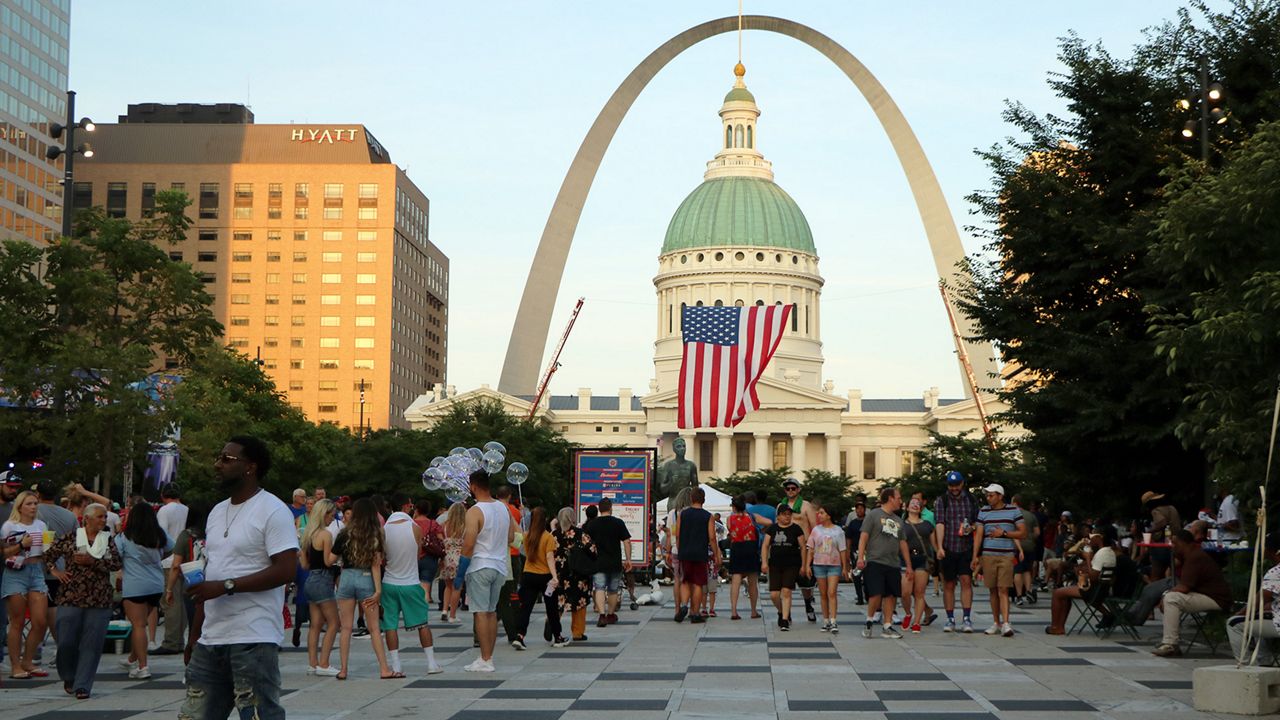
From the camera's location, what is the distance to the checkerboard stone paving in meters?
13.2

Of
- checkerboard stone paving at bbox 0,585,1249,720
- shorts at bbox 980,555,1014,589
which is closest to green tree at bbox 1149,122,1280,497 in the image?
checkerboard stone paving at bbox 0,585,1249,720

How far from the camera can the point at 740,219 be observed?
150 meters

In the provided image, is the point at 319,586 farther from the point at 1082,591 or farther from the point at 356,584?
the point at 1082,591

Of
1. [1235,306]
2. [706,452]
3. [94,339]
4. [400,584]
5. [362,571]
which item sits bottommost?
[400,584]

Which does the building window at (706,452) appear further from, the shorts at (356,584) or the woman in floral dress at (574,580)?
the shorts at (356,584)

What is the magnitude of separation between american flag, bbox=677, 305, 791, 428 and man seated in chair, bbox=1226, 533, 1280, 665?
2924 cm

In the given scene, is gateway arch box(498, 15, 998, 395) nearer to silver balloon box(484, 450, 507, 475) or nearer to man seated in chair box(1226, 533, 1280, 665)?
silver balloon box(484, 450, 507, 475)

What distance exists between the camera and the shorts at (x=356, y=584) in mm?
16062

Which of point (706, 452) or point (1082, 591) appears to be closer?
point (1082, 591)

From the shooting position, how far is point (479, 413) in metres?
82.7

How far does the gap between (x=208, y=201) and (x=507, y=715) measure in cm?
14070

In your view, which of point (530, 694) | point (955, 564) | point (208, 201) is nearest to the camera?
point (530, 694)

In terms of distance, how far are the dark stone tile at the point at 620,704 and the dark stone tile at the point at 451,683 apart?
5.24ft

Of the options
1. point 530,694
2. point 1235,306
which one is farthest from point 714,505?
point 530,694
